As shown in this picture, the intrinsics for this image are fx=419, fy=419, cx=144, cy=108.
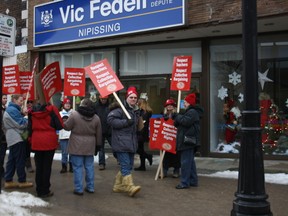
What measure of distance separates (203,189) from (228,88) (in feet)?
15.2

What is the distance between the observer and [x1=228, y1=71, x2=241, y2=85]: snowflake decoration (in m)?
11.4

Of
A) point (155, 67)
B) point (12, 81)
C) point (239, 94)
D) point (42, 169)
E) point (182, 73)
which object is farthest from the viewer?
point (155, 67)

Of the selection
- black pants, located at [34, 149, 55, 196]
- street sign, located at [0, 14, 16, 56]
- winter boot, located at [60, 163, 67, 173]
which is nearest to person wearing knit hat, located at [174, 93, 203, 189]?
black pants, located at [34, 149, 55, 196]

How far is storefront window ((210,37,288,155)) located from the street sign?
6376 mm

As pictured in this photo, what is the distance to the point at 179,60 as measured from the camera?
8531 millimetres

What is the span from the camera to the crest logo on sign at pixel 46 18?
43.9 ft

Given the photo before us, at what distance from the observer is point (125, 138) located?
6.84m

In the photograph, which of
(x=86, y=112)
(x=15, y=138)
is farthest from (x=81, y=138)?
(x=15, y=138)

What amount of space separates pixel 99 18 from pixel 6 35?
19.1ft

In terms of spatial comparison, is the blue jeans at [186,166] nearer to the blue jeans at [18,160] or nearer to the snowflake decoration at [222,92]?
the blue jeans at [18,160]

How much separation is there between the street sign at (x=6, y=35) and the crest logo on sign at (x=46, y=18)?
270 inches

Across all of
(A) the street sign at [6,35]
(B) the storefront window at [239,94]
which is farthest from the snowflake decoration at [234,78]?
(A) the street sign at [6,35]

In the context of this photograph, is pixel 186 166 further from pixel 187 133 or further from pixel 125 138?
pixel 125 138

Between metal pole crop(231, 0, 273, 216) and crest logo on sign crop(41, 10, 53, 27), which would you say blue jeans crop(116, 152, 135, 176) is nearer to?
metal pole crop(231, 0, 273, 216)
